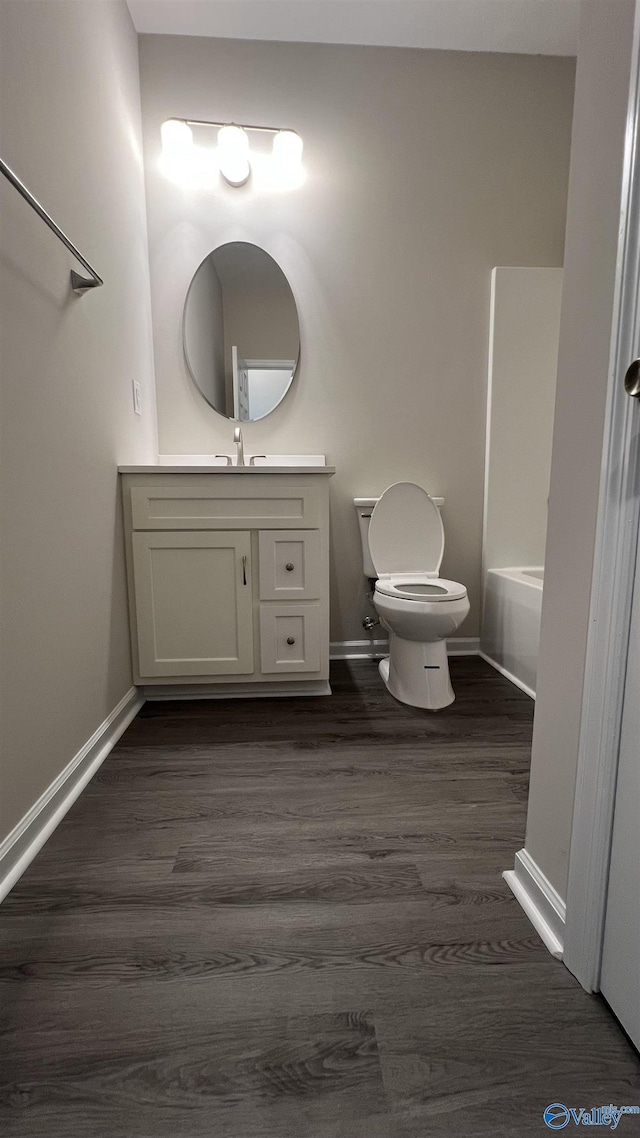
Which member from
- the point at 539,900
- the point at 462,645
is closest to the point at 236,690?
the point at 462,645

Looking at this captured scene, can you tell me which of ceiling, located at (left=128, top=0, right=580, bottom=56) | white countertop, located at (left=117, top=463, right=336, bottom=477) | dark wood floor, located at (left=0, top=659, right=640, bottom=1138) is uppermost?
ceiling, located at (left=128, top=0, right=580, bottom=56)

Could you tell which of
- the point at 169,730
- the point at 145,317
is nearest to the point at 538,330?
the point at 145,317

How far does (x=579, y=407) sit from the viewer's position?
0.83 metres

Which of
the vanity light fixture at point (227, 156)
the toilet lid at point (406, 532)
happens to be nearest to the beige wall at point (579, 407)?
the toilet lid at point (406, 532)

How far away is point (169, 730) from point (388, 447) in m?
1.48

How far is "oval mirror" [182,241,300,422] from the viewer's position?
86.7 inches

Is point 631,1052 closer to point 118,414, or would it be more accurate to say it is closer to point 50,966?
point 50,966

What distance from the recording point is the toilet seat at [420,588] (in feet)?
5.79

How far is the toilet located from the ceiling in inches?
69.5

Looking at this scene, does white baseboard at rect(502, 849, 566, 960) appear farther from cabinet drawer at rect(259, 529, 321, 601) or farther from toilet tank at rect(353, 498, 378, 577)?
toilet tank at rect(353, 498, 378, 577)

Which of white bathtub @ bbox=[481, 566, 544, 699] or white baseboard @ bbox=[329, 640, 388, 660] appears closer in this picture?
white bathtub @ bbox=[481, 566, 544, 699]

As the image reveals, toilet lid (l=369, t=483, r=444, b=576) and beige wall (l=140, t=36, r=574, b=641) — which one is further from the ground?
beige wall (l=140, t=36, r=574, b=641)

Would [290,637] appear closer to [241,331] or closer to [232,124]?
[241,331]

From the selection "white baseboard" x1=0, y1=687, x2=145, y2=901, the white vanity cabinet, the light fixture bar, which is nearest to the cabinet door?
the white vanity cabinet
